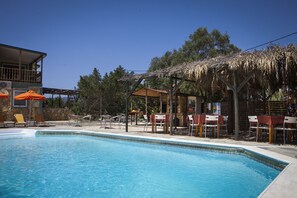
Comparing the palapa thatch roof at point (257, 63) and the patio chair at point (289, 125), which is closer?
the patio chair at point (289, 125)

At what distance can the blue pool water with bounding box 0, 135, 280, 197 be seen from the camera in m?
4.12

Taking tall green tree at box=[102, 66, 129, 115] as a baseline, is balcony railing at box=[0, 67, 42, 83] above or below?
above

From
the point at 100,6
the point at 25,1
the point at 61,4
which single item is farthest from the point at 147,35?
the point at 25,1

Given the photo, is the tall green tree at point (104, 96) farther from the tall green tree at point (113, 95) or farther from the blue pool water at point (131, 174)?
the blue pool water at point (131, 174)

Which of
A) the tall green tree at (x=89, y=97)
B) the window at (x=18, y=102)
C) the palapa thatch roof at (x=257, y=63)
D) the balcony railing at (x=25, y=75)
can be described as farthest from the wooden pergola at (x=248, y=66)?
the balcony railing at (x=25, y=75)

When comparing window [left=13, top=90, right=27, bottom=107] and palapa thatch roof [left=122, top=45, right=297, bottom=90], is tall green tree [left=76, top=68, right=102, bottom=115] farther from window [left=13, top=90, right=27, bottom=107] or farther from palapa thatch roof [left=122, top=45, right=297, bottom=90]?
palapa thatch roof [left=122, top=45, right=297, bottom=90]

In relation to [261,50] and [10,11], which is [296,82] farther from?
[10,11]

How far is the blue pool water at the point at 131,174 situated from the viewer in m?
4.12

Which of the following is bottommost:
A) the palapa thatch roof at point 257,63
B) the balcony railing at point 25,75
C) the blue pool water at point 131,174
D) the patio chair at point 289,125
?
the blue pool water at point 131,174

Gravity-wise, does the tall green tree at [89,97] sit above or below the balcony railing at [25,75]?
below

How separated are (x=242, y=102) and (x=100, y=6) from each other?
8963mm

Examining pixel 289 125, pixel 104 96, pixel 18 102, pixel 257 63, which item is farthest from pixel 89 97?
pixel 289 125

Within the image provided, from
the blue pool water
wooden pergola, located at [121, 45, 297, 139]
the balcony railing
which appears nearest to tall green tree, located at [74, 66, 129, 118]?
the balcony railing

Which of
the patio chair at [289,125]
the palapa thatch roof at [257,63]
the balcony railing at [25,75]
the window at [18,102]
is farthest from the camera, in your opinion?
the balcony railing at [25,75]
